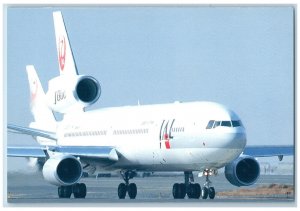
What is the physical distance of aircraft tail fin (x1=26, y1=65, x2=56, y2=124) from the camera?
39062mm

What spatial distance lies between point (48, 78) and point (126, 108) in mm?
2344

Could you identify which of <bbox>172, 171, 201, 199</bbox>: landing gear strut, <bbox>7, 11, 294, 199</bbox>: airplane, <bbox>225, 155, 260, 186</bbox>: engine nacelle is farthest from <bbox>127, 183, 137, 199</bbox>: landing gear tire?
<bbox>225, 155, 260, 186</bbox>: engine nacelle

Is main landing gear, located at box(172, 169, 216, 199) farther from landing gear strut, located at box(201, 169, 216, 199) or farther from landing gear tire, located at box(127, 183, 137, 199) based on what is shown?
landing gear tire, located at box(127, 183, 137, 199)

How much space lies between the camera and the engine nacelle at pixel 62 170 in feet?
132

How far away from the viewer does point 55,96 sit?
42281 mm

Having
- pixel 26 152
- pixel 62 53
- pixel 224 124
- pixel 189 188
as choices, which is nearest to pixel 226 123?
pixel 224 124

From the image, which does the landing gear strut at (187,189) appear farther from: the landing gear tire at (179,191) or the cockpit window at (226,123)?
the cockpit window at (226,123)

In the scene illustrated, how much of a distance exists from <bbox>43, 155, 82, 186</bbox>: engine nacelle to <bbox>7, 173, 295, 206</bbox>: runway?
35 centimetres

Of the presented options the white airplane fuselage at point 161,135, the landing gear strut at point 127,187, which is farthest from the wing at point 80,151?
the landing gear strut at point 127,187

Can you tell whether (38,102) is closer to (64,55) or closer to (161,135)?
(64,55)

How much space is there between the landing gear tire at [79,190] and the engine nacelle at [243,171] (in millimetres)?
3937

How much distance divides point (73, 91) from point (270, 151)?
6174 millimetres

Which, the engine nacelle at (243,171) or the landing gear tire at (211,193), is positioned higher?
the engine nacelle at (243,171)

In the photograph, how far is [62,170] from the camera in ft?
134
